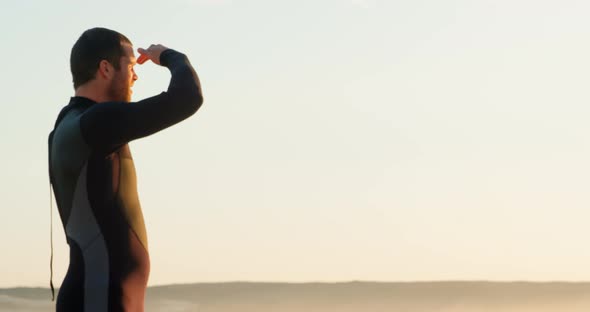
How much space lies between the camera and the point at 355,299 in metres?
19.0

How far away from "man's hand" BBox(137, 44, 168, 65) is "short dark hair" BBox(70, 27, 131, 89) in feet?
0.81

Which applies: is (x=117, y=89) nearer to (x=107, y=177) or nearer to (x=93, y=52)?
(x=93, y=52)

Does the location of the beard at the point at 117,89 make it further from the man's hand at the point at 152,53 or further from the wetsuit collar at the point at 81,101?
the man's hand at the point at 152,53

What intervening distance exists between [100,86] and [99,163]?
34 cm

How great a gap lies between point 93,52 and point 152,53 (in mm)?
382

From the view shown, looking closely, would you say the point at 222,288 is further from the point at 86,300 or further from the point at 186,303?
the point at 86,300

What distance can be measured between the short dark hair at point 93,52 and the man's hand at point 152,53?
9.7 inches

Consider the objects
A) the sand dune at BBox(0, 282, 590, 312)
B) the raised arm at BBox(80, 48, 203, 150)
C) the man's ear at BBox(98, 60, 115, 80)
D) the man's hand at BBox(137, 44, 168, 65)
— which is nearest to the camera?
the raised arm at BBox(80, 48, 203, 150)

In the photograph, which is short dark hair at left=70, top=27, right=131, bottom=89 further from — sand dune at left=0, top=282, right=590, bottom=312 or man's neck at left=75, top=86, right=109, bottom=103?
sand dune at left=0, top=282, right=590, bottom=312

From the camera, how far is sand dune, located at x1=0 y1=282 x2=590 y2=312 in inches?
734

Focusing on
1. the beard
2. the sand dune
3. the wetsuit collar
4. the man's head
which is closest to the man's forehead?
the man's head

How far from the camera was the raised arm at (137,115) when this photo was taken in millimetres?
4891

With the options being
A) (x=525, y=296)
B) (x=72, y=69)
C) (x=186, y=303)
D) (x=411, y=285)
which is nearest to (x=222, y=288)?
(x=186, y=303)

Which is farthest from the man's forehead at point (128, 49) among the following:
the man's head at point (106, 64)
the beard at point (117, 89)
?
the beard at point (117, 89)
